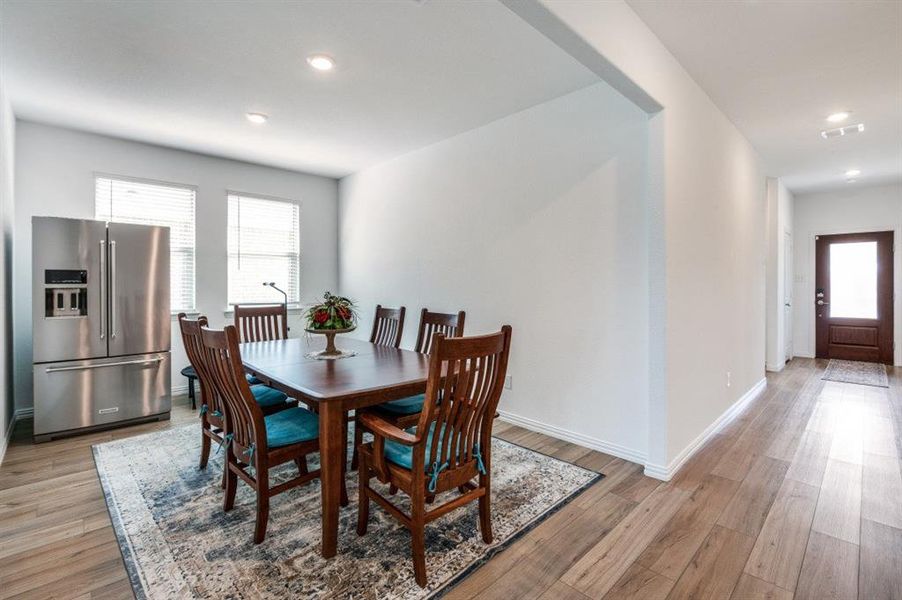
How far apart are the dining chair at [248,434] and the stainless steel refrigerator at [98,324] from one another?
6.86ft

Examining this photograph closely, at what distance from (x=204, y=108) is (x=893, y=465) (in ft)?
18.7

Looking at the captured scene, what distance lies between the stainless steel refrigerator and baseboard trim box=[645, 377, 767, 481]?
404cm

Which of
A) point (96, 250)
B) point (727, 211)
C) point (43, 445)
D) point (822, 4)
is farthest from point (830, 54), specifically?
point (43, 445)

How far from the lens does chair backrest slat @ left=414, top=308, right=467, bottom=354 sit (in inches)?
127

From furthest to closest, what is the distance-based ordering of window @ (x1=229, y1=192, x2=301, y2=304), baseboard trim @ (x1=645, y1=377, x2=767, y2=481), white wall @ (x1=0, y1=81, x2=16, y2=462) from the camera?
window @ (x1=229, y1=192, x2=301, y2=304), white wall @ (x1=0, y1=81, x2=16, y2=462), baseboard trim @ (x1=645, y1=377, x2=767, y2=481)

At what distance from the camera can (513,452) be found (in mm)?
3090

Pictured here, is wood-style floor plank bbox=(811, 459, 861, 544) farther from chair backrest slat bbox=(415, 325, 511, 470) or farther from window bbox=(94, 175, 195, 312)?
window bbox=(94, 175, 195, 312)

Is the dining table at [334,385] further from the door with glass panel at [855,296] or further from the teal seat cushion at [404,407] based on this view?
the door with glass panel at [855,296]

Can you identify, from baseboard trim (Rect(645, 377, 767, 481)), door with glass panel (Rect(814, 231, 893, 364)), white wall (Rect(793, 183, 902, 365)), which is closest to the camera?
baseboard trim (Rect(645, 377, 767, 481))

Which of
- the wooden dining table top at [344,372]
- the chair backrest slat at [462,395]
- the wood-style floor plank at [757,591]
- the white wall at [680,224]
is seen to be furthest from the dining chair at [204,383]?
the wood-style floor plank at [757,591]

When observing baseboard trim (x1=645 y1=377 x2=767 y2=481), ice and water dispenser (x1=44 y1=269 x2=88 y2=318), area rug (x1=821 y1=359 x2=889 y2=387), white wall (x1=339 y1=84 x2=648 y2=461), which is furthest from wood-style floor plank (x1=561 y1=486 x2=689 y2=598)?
area rug (x1=821 y1=359 x2=889 y2=387)

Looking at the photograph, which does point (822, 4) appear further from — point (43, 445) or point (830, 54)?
point (43, 445)

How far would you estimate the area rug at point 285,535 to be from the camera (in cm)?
176

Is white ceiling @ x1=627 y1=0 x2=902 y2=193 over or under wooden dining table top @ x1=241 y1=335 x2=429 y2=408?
over
